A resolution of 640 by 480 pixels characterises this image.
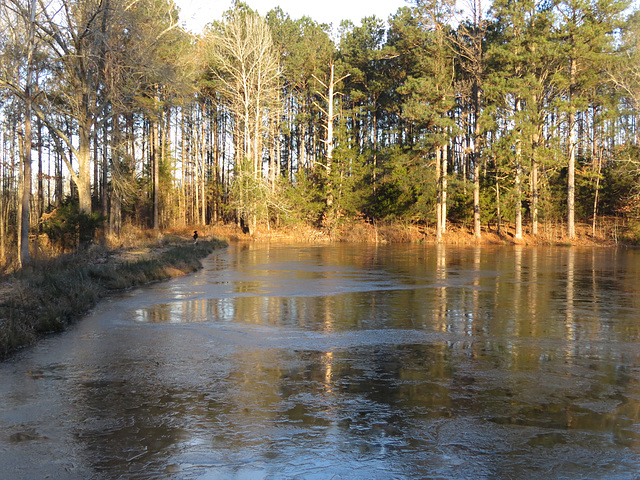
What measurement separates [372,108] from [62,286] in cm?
4979

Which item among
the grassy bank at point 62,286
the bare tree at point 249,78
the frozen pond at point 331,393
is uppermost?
the bare tree at point 249,78

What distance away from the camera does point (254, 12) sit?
197 ft

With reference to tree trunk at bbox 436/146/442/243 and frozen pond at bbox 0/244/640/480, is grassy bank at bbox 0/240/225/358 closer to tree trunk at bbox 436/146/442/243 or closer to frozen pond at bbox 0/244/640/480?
frozen pond at bbox 0/244/640/480

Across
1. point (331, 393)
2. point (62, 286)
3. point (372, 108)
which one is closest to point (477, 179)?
point (372, 108)

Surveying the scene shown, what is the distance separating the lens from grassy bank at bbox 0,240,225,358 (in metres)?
10.2

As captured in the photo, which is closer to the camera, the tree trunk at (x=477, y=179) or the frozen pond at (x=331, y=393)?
the frozen pond at (x=331, y=393)

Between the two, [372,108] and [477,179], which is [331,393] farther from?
[372,108]

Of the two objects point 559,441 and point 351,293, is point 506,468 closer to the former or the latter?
point 559,441

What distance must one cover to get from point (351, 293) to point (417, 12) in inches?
1567

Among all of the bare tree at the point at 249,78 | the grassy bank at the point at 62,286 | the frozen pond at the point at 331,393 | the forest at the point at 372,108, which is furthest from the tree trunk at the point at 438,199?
the frozen pond at the point at 331,393

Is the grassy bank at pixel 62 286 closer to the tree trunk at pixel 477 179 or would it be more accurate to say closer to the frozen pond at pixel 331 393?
the frozen pond at pixel 331 393

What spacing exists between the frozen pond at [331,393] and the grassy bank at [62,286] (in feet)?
1.52

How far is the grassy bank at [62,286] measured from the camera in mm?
10211

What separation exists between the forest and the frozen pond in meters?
18.3
